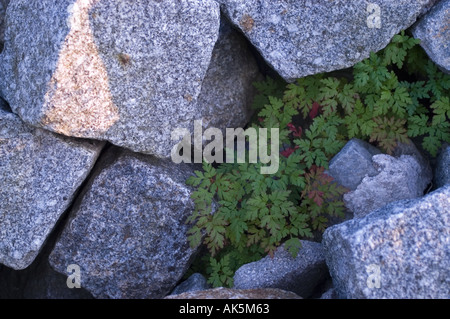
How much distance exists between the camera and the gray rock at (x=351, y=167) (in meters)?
3.97

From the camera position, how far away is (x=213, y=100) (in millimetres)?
4242

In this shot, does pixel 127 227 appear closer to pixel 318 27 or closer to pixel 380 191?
pixel 380 191

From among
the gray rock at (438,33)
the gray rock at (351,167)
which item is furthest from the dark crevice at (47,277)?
the gray rock at (438,33)

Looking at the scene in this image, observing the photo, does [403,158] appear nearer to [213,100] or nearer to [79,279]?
[213,100]

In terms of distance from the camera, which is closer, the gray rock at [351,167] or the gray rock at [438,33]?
the gray rock at [438,33]

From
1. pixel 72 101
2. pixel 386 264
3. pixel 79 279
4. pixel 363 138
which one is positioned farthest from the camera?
pixel 363 138

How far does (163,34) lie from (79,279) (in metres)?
1.79

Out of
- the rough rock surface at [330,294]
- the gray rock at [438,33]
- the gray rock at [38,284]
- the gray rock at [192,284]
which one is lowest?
the gray rock at [38,284]

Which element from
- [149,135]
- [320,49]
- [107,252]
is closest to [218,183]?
[149,135]

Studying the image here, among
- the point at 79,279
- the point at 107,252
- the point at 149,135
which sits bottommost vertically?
the point at 79,279

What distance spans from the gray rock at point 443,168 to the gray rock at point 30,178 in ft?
8.16

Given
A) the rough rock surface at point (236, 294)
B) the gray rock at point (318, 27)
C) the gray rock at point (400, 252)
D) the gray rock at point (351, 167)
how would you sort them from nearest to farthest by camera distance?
the gray rock at point (400, 252)
the rough rock surface at point (236, 294)
the gray rock at point (318, 27)
the gray rock at point (351, 167)

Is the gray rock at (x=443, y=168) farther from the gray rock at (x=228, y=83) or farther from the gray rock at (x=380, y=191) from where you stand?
the gray rock at (x=228, y=83)

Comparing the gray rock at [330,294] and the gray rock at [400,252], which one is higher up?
the gray rock at [400,252]
